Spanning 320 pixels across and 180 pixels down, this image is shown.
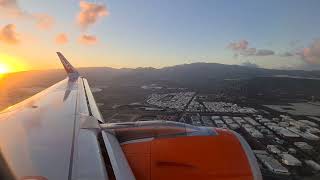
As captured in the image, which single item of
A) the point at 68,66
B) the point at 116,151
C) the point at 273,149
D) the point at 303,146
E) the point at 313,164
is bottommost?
the point at 303,146

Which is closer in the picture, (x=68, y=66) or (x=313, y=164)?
(x=68, y=66)

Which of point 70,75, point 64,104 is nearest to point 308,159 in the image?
point 70,75

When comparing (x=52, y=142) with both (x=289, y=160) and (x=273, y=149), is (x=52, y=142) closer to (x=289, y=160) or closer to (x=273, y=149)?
(x=289, y=160)

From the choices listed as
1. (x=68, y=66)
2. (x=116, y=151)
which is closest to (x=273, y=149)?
(x=68, y=66)

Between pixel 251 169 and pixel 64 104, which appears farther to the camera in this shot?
pixel 64 104

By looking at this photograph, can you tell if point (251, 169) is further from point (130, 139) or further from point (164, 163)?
point (130, 139)

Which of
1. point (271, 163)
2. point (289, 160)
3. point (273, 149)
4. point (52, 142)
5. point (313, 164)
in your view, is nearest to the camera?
point (52, 142)

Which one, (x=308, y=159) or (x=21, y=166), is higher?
(x=21, y=166)

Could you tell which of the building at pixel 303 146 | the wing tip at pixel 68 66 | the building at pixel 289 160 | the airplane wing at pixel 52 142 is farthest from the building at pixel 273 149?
the airplane wing at pixel 52 142

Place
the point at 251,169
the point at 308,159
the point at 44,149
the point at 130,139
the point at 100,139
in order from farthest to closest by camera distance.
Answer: the point at 308,159
the point at 130,139
the point at 100,139
the point at 251,169
the point at 44,149
